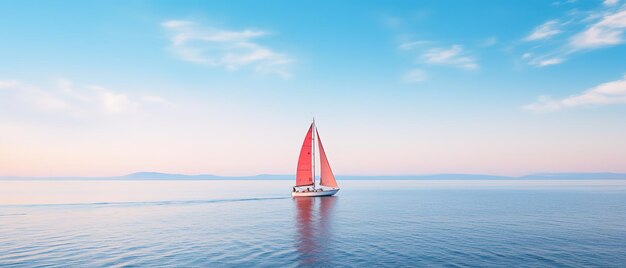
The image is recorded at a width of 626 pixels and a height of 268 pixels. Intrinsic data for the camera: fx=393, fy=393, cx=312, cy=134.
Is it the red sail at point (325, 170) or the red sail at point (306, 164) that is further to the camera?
the red sail at point (325, 170)

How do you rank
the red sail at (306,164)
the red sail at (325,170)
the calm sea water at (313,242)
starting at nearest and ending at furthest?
the calm sea water at (313,242)
the red sail at (306,164)
the red sail at (325,170)

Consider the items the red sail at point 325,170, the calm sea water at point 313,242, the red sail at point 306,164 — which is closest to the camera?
the calm sea water at point 313,242

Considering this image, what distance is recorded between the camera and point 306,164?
345 feet

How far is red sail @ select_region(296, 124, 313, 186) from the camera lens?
10350 centimetres

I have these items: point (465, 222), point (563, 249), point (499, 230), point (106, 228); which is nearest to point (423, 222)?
point (465, 222)

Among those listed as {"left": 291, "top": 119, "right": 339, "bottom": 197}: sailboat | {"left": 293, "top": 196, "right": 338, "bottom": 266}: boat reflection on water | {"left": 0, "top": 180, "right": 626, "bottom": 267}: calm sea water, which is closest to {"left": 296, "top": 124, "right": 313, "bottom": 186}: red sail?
{"left": 291, "top": 119, "right": 339, "bottom": 197}: sailboat

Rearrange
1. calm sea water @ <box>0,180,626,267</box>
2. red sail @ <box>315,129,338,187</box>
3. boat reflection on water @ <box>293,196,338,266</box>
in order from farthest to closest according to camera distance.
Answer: red sail @ <box>315,129,338,187</box>
boat reflection on water @ <box>293,196,338,266</box>
calm sea water @ <box>0,180,626,267</box>

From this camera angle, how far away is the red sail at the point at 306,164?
104 meters

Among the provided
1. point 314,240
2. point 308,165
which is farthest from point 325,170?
point 314,240

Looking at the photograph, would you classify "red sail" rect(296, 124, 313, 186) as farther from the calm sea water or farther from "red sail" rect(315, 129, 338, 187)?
the calm sea water

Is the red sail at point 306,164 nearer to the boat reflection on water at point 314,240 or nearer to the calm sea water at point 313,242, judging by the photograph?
the boat reflection on water at point 314,240

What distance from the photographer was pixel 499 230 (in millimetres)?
50875

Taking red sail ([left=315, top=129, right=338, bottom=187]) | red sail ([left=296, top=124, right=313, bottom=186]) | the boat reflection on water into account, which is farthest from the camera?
red sail ([left=315, top=129, right=338, bottom=187])

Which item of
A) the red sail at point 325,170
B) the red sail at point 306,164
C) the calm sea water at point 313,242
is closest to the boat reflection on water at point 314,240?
the calm sea water at point 313,242
